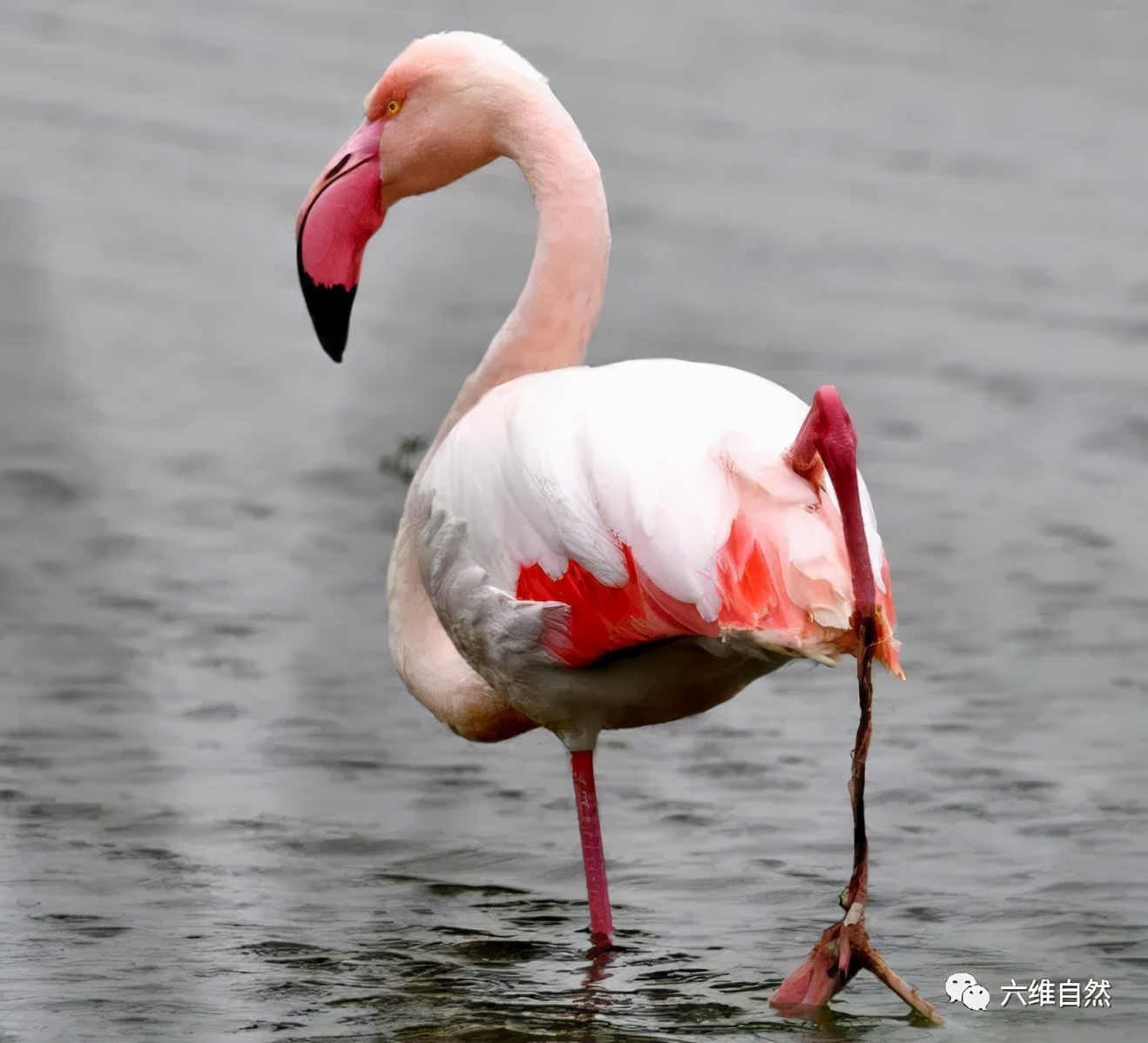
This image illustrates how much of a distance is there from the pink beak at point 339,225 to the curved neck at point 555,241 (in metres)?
0.34

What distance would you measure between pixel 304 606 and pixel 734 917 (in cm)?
188

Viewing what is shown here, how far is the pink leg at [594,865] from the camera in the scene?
4.70 metres

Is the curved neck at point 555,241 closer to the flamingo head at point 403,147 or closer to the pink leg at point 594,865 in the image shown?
the flamingo head at point 403,147

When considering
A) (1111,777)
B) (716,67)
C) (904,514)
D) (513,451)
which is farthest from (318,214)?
(716,67)

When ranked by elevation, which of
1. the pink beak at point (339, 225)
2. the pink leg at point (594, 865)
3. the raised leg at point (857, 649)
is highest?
the pink beak at point (339, 225)

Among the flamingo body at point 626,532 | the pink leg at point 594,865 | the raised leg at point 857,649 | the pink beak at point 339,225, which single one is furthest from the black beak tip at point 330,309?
the raised leg at point 857,649

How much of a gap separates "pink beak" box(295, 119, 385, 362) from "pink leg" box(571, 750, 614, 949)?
3.83 ft

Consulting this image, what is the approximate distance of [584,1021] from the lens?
4.20 metres

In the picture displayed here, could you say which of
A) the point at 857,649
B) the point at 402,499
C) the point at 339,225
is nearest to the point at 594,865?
the point at 857,649

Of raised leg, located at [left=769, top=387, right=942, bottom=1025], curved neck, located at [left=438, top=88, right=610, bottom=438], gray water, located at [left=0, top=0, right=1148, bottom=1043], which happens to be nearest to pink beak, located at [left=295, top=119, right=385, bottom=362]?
gray water, located at [left=0, top=0, right=1148, bottom=1043]

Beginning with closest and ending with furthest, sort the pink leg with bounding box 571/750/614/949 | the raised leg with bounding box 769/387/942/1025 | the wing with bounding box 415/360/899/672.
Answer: the raised leg with bounding box 769/387/942/1025
the wing with bounding box 415/360/899/672
the pink leg with bounding box 571/750/614/949

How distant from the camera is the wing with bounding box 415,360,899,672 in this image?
12.8ft

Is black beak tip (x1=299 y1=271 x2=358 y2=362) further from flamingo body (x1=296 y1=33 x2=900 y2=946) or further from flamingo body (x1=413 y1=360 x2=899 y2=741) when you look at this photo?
flamingo body (x1=413 y1=360 x2=899 y2=741)

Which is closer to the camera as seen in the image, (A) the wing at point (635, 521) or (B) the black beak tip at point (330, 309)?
(A) the wing at point (635, 521)
